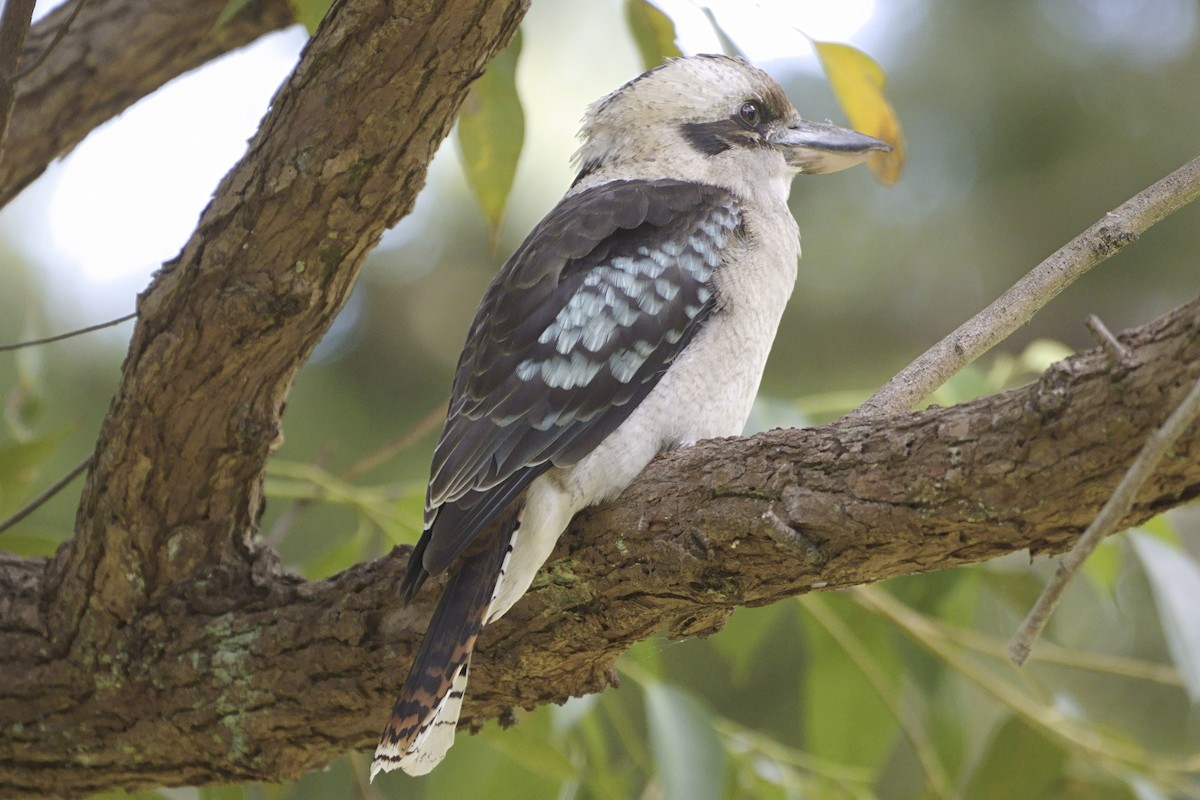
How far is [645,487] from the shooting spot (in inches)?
65.1

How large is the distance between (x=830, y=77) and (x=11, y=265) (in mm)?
2903

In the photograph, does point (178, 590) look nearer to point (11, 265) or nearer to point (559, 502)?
point (559, 502)

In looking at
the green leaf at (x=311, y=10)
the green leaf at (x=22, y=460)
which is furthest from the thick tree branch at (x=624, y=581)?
the green leaf at (x=311, y=10)

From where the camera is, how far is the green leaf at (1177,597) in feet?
6.66

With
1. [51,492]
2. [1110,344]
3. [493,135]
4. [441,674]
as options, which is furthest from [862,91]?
[51,492]

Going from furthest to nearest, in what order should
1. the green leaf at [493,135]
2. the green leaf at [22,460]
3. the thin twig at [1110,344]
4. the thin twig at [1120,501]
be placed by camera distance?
the green leaf at [22,460] < the green leaf at [493,135] < the thin twig at [1110,344] < the thin twig at [1120,501]

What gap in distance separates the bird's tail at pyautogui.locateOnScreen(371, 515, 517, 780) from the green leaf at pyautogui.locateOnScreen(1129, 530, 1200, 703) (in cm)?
117

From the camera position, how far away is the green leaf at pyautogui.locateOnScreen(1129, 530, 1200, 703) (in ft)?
6.66

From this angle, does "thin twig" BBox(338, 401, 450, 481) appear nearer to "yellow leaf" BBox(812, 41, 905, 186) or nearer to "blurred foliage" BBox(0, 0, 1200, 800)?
"blurred foliage" BBox(0, 0, 1200, 800)

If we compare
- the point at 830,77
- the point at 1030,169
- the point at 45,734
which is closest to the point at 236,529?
the point at 45,734

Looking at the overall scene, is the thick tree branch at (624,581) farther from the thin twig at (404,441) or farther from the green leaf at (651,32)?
the green leaf at (651,32)

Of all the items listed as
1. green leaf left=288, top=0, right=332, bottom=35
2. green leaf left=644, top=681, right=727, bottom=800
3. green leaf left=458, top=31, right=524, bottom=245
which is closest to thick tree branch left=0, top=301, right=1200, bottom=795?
Result: green leaf left=644, top=681, right=727, bottom=800

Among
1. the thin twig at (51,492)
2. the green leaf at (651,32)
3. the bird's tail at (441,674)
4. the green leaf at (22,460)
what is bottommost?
the bird's tail at (441,674)

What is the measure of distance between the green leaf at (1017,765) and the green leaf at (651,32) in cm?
148
